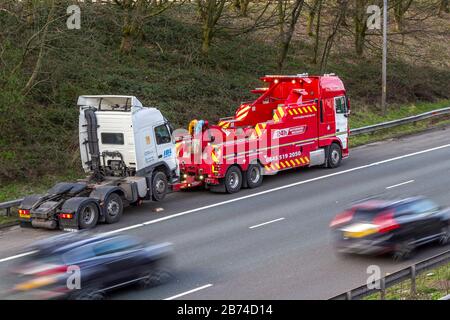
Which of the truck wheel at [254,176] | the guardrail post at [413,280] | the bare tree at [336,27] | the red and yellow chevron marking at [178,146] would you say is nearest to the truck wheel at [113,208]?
the red and yellow chevron marking at [178,146]

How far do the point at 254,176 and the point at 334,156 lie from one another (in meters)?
4.47

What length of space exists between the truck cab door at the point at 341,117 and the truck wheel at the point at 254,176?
4587mm

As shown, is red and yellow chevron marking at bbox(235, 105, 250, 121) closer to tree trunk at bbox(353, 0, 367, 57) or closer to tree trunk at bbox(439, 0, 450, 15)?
tree trunk at bbox(353, 0, 367, 57)

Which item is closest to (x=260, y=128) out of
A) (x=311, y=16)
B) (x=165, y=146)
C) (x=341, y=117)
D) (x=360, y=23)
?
(x=165, y=146)

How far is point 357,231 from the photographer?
17062mm

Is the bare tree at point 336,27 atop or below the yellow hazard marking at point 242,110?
atop

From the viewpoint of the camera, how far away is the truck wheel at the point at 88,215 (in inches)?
811

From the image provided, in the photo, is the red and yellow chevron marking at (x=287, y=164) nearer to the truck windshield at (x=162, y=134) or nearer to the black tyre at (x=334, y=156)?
the black tyre at (x=334, y=156)

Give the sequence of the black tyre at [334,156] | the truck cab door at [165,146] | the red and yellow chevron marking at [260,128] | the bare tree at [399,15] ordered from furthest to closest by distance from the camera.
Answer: the bare tree at [399,15] < the black tyre at [334,156] < the red and yellow chevron marking at [260,128] < the truck cab door at [165,146]

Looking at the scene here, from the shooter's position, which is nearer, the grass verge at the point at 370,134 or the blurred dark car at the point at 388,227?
the blurred dark car at the point at 388,227

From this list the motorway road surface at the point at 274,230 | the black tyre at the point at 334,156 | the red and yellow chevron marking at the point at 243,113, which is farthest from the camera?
the black tyre at the point at 334,156

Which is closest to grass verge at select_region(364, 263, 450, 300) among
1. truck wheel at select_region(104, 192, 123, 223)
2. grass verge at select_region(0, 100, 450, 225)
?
truck wheel at select_region(104, 192, 123, 223)

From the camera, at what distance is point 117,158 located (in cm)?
2288
